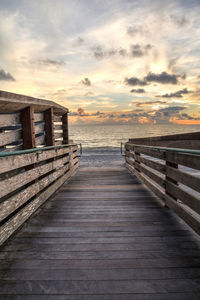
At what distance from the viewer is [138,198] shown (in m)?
4.48

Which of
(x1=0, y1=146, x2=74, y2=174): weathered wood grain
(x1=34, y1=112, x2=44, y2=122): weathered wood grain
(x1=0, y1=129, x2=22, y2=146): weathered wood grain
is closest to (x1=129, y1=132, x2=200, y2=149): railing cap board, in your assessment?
(x1=0, y1=146, x2=74, y2=174): weathered wood grain

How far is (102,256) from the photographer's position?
2.21 metres

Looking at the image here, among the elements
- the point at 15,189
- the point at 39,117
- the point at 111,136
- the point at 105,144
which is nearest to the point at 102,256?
the point at 15,189

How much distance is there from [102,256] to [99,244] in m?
0.27

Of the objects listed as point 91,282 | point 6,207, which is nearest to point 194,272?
point 91,282

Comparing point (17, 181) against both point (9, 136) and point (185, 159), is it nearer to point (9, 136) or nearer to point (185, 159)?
point (9, 136)

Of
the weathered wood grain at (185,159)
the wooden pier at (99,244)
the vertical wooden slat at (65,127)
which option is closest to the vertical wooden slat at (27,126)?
the wooden pier at (99,244)

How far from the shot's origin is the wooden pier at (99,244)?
173 cm

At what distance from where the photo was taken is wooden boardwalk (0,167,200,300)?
1.71 m

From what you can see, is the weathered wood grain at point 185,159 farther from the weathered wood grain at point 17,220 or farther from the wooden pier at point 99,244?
the weathered wood grain at point 17,220

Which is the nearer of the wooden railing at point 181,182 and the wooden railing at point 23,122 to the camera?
the wooden railing at point 181,182

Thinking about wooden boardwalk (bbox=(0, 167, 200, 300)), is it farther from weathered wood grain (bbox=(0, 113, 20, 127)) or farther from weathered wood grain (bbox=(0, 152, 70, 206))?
weathered wood grain (bbox=(0, 113, 20, 127))

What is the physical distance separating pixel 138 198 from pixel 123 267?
2.59 metres

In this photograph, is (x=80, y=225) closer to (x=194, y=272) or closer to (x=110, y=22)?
(x=194, y=272)
